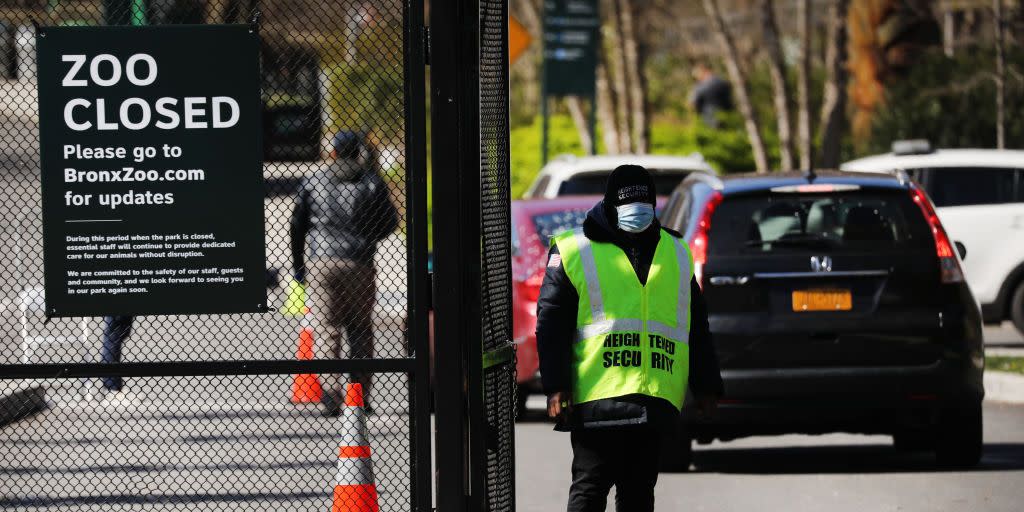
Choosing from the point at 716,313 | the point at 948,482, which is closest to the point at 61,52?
the point at 716,313

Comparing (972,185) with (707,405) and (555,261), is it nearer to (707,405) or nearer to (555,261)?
(707,405)

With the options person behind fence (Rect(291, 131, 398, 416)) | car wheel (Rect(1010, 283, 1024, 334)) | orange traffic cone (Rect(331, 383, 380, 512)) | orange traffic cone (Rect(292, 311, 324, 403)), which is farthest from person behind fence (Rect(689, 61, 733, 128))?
orange traffic cone (Rect(331, 383, 380, 512))

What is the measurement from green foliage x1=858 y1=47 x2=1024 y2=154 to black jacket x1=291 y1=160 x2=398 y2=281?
15.2 metres

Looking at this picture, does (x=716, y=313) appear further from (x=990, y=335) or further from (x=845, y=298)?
(x=990, y=335)

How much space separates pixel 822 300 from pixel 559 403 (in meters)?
3.52

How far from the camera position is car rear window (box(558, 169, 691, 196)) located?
14492 millimetres

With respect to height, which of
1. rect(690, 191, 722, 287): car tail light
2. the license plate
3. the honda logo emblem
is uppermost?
rect(690, 191, 722, 287): car tail light

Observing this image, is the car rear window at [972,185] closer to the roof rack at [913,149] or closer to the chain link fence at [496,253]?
the roof rack at [913,149]

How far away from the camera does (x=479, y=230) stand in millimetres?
6137

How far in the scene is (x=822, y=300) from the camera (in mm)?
9078

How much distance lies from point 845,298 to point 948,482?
1094 millimetres

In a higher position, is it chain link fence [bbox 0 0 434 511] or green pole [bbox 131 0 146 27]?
green pole [bbox 131 0 146 27]

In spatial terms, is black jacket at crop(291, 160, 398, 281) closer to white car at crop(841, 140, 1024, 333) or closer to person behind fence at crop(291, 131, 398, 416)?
person behind fence at crop(291, 131, 398, 416)

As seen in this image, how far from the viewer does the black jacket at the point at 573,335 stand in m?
5.91
